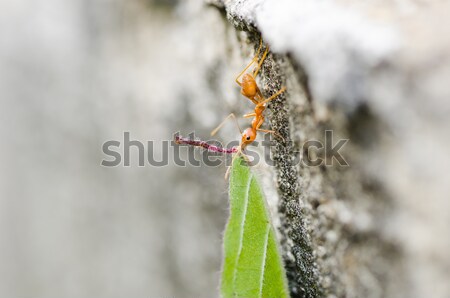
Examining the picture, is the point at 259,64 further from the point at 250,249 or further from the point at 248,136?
the point at 250,249

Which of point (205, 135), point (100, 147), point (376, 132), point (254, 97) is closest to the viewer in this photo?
point (376, 132)

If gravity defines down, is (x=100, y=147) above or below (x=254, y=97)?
above

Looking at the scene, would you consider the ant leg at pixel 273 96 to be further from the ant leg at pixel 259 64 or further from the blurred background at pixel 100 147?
the blurred background at pixel 100 147

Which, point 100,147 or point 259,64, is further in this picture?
point 100,147

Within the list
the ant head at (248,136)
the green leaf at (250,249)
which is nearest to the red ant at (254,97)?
the ant head at (248,136)

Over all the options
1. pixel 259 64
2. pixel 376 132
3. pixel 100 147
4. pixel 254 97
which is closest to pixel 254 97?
pixel 254 97

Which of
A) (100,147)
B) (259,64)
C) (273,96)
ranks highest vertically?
(100,147)

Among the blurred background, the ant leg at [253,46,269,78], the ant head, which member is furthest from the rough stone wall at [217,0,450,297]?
the blurred background

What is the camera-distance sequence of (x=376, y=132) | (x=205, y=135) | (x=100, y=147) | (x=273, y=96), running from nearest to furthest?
1. (x=376, y=132)
2. (x=273, y=96)
3. (x=205, y=135)
4. (x=100, y=147)
